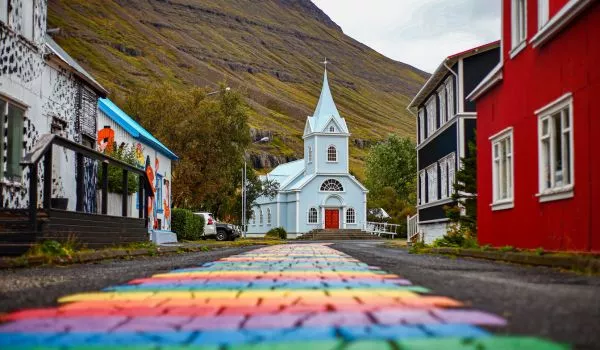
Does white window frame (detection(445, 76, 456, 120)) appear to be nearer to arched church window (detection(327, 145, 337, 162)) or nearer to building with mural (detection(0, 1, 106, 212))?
building with mural (detection(0, 1, 106, 212))

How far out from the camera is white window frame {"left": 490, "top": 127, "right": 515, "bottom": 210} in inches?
710

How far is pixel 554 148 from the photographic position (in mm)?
14711

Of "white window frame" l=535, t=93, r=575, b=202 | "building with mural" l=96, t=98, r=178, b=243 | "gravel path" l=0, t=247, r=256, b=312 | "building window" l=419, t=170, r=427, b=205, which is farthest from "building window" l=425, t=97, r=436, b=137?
"gravel path" l=0, t=247, r=256, b=312

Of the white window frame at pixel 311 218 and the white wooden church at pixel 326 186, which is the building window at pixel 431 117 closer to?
the white wooden church at pixel 326 186

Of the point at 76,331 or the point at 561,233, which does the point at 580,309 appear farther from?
the point at 561,233

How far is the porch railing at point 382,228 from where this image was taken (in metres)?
A: 72.6

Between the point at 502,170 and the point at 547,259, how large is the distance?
7465 mm


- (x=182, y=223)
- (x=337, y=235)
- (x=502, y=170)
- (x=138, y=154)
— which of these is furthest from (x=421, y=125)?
(x=337, y=235)

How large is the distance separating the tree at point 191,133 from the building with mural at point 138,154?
19.4 feet

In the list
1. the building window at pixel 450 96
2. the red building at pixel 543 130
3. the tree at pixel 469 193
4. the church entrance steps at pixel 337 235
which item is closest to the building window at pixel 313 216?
the church entrance steps at pixel 337 235

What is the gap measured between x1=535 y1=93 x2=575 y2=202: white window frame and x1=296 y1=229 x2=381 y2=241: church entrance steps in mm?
55489

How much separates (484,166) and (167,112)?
96.3 ft

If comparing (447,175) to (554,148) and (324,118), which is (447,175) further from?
(324,118)

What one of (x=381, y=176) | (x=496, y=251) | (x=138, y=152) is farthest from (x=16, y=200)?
(x=381, y=176)
